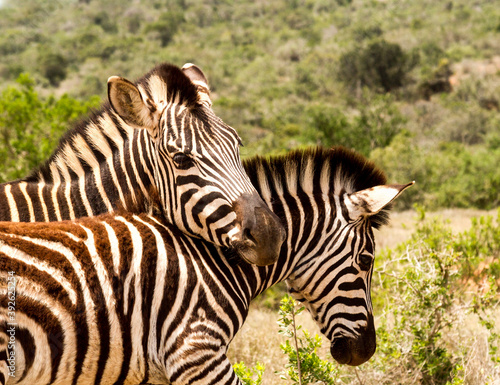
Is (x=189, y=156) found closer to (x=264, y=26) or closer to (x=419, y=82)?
(x=419, y=82)

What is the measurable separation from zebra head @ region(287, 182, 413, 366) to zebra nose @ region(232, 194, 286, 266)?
0.55m

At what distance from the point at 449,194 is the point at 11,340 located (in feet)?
59.0

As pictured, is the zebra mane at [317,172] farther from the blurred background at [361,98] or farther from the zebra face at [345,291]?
the blurred background at [361,98]

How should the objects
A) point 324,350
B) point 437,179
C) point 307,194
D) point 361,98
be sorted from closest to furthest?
point 307,194 → point 324,350 → point 437,179 → point 361,98

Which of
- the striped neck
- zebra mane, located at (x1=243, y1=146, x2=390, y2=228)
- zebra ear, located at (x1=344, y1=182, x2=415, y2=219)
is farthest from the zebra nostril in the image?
zebra ear, located at (x1=344, y1=182, x2=415, y2=219)

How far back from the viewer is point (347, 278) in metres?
3.45

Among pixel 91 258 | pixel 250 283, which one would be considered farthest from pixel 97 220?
pixel 250 283

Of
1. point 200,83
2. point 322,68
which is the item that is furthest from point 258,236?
point 322,68

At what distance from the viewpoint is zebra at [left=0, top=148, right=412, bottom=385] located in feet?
8.16

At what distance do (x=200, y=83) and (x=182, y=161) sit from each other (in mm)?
1203

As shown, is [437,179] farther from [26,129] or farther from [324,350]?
[324,350]

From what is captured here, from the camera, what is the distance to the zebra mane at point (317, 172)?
144 inches

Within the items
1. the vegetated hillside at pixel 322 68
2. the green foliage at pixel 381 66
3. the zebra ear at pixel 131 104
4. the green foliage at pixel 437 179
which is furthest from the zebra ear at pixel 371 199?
the green foliage at pixel 381 66

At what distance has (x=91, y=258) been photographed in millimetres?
2705
